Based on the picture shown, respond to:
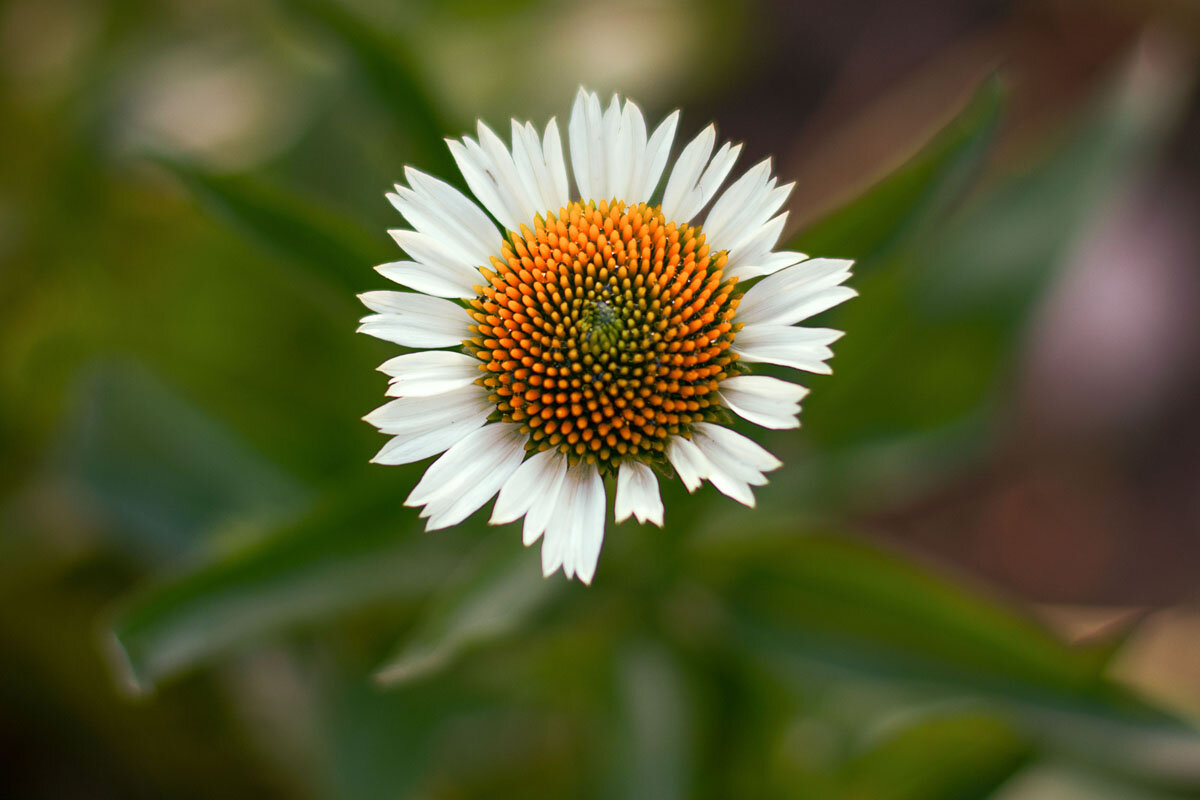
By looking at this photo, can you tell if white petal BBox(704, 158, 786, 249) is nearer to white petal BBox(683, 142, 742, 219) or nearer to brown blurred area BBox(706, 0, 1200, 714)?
white petal BBox(683, 142, 742, 219)

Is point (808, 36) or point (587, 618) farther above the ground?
point (808, 36)

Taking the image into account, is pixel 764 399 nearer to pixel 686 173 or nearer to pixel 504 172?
pixel 686 173

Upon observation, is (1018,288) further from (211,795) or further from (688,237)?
(211,795)

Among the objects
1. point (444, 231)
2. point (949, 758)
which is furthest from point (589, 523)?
point (949, 758)

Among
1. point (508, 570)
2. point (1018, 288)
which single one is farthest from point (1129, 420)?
point (508, 570)

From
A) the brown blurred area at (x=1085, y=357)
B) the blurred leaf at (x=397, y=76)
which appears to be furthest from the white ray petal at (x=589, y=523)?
the brown blurred area at (x=1085, y=357)

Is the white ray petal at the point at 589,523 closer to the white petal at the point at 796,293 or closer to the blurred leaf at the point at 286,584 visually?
the white petal at the point at 796,293

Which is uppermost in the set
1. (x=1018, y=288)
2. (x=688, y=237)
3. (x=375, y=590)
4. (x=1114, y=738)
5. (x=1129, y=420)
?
(x=1129, y=420)
